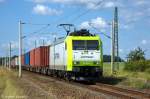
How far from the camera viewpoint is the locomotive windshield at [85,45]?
31469 mm

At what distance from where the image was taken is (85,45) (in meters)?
31.5

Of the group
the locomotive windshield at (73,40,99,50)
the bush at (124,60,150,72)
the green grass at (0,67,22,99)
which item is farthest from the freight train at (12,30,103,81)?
the bush at (124,60,150,72)

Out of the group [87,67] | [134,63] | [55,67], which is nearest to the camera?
[87,67]

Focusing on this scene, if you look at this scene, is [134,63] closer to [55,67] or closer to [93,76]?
[55,67]

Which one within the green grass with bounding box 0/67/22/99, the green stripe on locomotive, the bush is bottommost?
the green grass with bounding box 0/67/22/99

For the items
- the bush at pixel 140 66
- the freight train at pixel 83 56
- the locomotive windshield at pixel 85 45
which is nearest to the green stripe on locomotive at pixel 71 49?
the freight train at pixel 83 56

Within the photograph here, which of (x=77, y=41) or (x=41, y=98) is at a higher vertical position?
(x=77, y=41)

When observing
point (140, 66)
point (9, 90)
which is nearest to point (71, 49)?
point (9, 90)

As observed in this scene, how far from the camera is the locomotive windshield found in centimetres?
3147

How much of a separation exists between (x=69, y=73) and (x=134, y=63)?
21.8 m

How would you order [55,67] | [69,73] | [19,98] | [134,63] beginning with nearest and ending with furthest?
[19,98] → [69,73] → [55,67] → [134,63]

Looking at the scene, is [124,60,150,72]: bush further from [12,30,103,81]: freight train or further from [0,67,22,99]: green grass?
[0,67,22,99]: green grass

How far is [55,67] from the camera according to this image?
38.8m

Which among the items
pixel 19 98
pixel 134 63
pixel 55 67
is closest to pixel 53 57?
pixel 55 67
